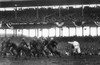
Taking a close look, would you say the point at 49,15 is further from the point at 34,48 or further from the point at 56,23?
the point at 34,48

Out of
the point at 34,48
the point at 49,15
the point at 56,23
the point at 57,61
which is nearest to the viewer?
the point at 57,61

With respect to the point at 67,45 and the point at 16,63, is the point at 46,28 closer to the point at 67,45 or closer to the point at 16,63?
the point at 67,45

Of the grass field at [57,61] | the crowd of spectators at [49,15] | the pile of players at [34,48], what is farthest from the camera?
the crowd of spectators at [49,15]

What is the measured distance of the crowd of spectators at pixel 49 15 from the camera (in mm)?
30297

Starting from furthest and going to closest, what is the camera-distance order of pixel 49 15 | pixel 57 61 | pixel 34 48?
pixel 49 15 → pixel 34 48 → pixel 57 61

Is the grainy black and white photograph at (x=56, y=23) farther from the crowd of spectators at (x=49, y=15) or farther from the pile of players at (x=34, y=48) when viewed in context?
the pile of players at (x=34, y=48)

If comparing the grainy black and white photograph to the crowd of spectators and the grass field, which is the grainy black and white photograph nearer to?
the crowd of spectators

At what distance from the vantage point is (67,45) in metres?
29.8

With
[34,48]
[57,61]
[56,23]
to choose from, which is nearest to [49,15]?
[56,23]

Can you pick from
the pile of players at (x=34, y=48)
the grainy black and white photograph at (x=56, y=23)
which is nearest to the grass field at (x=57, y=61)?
the pile of players at (x=34, y=48)

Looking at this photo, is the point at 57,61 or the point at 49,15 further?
the point at 49,15

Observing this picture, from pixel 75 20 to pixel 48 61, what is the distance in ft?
24.3

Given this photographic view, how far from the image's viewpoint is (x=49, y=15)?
105 ft

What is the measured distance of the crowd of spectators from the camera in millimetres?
30297
